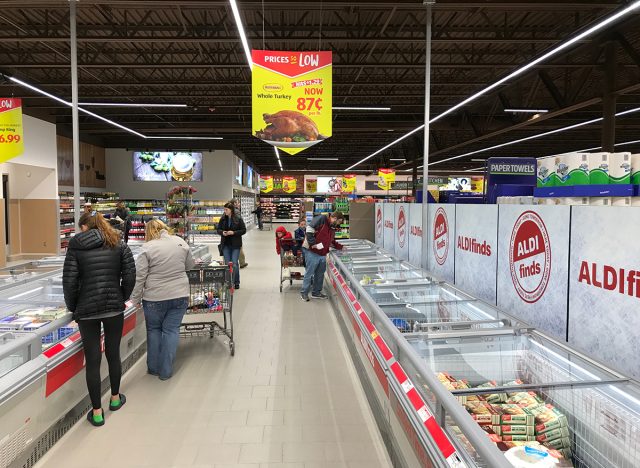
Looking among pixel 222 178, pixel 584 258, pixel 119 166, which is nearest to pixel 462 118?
pixel 222 178

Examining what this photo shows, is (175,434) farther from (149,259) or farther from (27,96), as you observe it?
(27,96)

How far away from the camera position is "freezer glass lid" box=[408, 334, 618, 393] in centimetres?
257

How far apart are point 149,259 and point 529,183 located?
3912 mm

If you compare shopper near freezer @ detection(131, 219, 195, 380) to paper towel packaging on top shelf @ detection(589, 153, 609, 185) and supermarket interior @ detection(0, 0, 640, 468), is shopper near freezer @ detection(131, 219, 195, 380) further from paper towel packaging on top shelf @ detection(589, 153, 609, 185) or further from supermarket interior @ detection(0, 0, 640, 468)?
paper towel packaging on top shelf @ detection(589, 153, 609, 185)

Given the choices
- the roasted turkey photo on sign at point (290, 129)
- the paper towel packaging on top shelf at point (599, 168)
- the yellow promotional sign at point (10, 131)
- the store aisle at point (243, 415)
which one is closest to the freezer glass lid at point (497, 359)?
Answer: the store aisle at point (243, 415)

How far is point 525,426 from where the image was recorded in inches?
86.0

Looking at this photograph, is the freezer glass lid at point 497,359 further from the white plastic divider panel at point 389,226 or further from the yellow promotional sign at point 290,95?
the white plastic divider panel at point 389,226

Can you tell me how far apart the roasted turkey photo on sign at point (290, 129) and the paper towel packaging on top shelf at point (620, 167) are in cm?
348

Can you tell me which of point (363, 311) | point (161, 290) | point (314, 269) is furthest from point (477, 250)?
point (314, 269)

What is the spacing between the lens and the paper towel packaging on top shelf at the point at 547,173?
3211 millimetres

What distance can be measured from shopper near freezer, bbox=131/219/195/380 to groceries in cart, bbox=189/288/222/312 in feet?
2.42

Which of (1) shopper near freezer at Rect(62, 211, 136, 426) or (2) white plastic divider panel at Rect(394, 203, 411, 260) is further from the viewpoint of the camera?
(2) white plastic divider panel at Rect(394, 203, 411, 260)

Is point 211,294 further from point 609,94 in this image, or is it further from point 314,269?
point 609,94

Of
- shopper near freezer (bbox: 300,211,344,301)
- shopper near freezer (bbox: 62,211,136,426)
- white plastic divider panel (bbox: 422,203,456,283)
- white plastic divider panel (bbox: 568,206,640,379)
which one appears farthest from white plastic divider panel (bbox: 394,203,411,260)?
shopper near freezer (bbox: 62,211,136,426)
